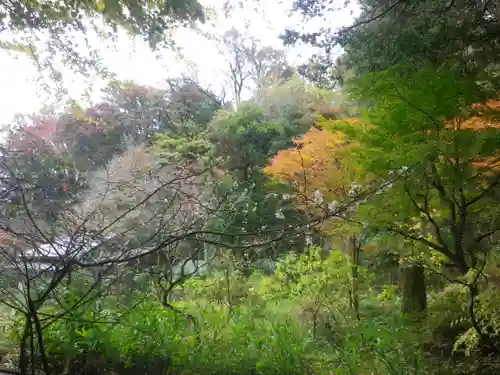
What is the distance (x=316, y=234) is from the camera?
4047 millimetres

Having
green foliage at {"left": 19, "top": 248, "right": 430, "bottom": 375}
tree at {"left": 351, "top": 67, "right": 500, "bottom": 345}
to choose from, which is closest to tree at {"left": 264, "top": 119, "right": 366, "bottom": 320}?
green foliage at {"left": 19, "top": 248, "right": 430, "bottom": 375}

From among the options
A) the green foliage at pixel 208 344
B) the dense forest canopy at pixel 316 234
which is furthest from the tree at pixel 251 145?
the green foliage at pixel 208 344

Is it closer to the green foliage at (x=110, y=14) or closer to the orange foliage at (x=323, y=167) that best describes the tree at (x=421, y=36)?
the orange foliage at (x=323, y=167)

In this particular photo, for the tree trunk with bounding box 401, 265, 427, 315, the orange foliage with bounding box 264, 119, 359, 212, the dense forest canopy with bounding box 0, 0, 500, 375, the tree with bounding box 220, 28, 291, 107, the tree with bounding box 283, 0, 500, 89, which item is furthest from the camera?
the tree with bounding box 220, 28, 291, 107

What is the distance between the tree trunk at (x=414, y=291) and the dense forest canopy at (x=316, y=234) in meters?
0.02

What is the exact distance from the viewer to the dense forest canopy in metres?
2.42

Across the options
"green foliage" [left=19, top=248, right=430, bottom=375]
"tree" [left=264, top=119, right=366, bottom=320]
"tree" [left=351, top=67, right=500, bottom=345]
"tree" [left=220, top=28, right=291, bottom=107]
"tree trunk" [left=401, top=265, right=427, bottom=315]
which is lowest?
"green foliage" [left=19, top=248, right=430, bottom=375]

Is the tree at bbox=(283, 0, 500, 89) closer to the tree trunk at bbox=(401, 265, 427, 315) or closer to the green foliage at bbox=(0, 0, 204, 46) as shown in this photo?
the green foliage at bbox=(0, 0, 204, 46)

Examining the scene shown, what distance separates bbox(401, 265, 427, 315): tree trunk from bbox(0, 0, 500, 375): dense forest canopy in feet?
0.06

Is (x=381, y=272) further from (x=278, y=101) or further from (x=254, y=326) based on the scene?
(x=278, y=101)

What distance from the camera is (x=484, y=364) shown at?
2.63 meters

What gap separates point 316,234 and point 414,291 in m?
1.38

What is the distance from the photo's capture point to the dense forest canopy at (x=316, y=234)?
2.42 m

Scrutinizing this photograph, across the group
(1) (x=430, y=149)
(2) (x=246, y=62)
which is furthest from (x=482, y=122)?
(2) (x=246, y=62)
